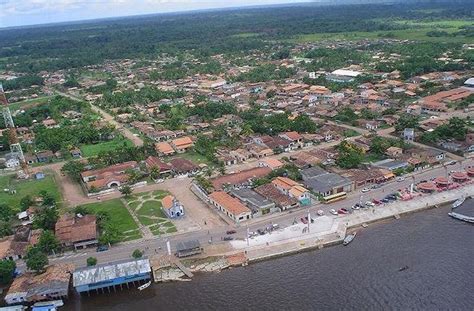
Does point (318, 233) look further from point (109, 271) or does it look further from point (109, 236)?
point (109, 236)

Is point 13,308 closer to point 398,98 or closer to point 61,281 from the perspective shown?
point 61,281

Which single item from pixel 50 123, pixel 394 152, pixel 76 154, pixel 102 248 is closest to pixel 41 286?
pixel 102 248

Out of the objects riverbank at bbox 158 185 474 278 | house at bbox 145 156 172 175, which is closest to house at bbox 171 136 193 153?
house at bbox 145 156 172 175

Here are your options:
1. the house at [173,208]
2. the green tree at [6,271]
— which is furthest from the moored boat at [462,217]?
the green tree at [6,271]

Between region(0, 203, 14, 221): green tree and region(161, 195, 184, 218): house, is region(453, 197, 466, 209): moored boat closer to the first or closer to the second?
region(161, 195, 184, 218): house

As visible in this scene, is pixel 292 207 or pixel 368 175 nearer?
pixel 292 207

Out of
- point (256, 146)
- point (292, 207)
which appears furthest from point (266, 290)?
point (256, 146)
